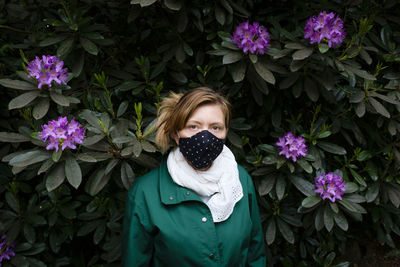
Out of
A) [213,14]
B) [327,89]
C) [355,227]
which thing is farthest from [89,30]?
[355,227]

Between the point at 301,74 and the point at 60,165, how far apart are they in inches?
55.3

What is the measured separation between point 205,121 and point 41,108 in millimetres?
780

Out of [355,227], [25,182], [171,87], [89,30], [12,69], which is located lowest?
[355,227]

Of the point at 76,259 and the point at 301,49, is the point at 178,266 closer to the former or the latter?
the point at 301,49

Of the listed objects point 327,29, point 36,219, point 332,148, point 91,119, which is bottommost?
point 36,219

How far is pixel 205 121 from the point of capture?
1.29 m

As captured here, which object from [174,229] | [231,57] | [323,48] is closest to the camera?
[174,229]

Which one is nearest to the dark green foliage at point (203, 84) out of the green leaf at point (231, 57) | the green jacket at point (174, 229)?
the green leaf at point (231, 57)

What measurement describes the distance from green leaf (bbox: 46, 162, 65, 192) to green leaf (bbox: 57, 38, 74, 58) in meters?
0.62

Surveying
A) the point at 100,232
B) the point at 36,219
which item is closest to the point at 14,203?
the point at 36,219

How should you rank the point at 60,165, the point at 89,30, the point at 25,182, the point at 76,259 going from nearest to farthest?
the point at 60,165
the point at 89,30
the point at 25,182
the point at 76,259

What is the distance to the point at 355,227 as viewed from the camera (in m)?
2.84

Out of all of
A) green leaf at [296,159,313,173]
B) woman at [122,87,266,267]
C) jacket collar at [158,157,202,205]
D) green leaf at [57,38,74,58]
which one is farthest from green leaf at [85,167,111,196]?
green leaf at [296,159,313,173]

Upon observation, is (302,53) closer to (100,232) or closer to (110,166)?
(110,166)
